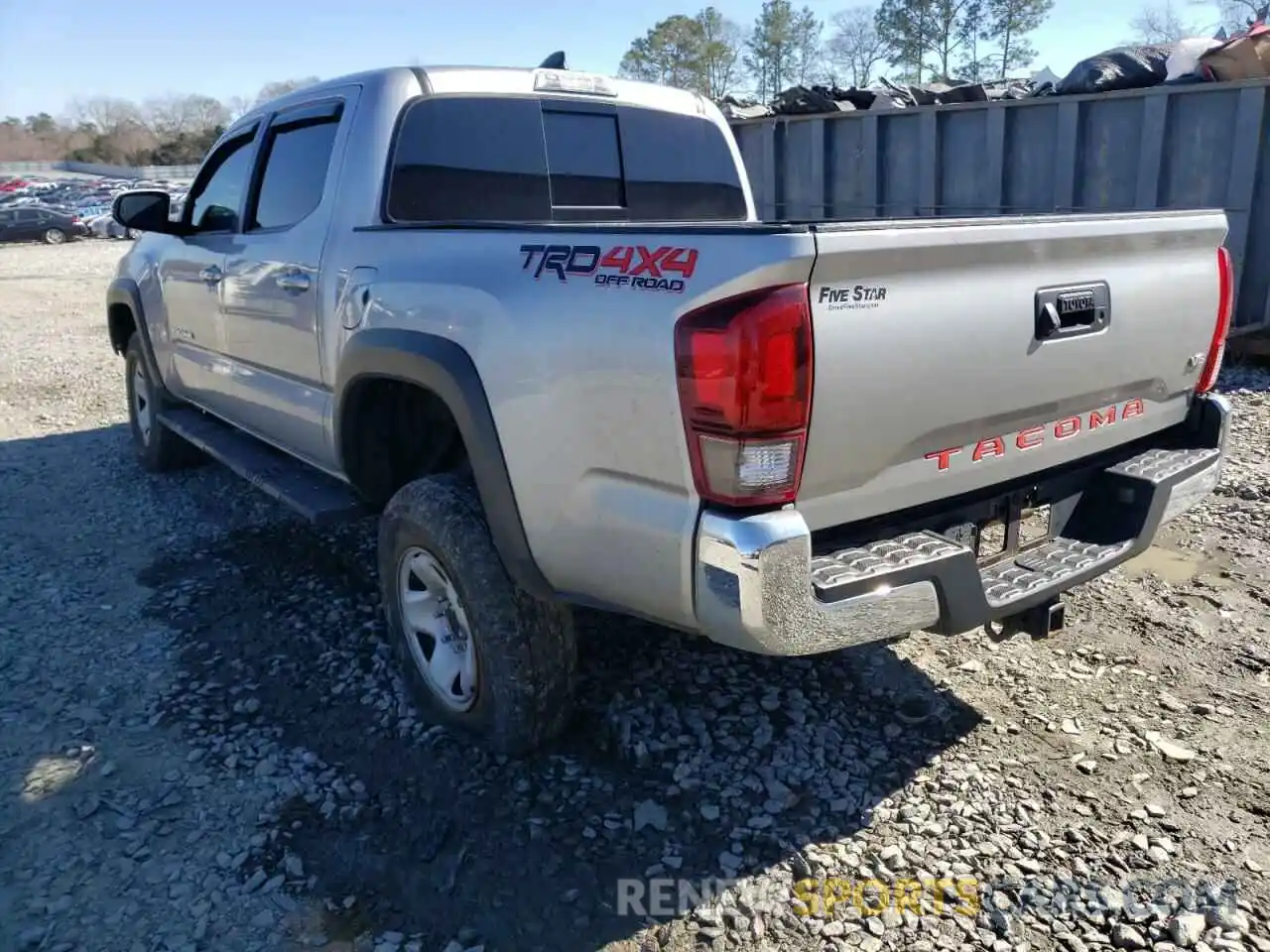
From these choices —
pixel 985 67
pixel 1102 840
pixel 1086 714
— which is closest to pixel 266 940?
pixel 1102 840

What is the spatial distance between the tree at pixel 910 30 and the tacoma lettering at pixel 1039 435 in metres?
52.6

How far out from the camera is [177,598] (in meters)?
4.55

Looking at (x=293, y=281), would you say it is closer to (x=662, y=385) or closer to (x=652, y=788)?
(x=662, y=385)

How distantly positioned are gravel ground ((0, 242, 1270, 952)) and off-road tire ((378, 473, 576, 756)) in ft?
0.62

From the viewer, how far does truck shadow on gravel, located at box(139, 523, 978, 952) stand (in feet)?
8.73

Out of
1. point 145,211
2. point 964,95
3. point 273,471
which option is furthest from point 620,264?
point 964,95

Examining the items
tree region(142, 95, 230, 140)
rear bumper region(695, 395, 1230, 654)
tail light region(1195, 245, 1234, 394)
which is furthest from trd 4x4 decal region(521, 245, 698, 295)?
tree region(142, 95, 230, 140)

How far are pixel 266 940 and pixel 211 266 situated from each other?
3.22 metres

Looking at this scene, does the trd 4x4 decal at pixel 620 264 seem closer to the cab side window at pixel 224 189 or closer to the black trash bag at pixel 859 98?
the cab side window at pixel 224 189

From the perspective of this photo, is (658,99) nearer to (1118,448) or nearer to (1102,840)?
(1118,448)

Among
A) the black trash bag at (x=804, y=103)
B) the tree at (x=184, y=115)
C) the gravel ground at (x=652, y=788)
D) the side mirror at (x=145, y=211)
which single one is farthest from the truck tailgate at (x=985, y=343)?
the tree at (x=184, y=115)

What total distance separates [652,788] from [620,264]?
159 cm

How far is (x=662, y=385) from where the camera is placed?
2.34 meters

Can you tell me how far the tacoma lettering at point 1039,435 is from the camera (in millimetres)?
2682
